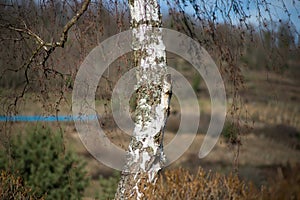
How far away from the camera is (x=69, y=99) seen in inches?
172

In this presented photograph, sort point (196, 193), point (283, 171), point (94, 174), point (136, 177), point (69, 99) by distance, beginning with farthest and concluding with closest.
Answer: point (94, 174) → point (69, 99) → point (136, 177) → point (196, 193) → point (283, 171)

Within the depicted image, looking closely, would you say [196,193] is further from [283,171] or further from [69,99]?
[69,99]

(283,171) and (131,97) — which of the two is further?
(131,97)

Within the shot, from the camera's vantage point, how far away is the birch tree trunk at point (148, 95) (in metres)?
3.77

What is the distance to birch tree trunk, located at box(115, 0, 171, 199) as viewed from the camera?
3.77 metres

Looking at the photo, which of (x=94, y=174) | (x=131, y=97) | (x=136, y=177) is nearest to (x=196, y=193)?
(x=136, y=177)

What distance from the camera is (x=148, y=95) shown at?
3.78 metres

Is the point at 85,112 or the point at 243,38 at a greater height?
the point at 243,38

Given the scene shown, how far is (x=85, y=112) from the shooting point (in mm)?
4070

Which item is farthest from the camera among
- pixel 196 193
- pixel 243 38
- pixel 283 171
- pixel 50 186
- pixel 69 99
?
pixel 50 186

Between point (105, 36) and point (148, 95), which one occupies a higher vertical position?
point (105, 36)

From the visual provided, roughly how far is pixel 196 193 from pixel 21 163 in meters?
5.17

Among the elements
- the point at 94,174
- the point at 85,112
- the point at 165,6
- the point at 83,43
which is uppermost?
the point at 165,6

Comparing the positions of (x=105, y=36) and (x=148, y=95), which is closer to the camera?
(x=148, y=95)
